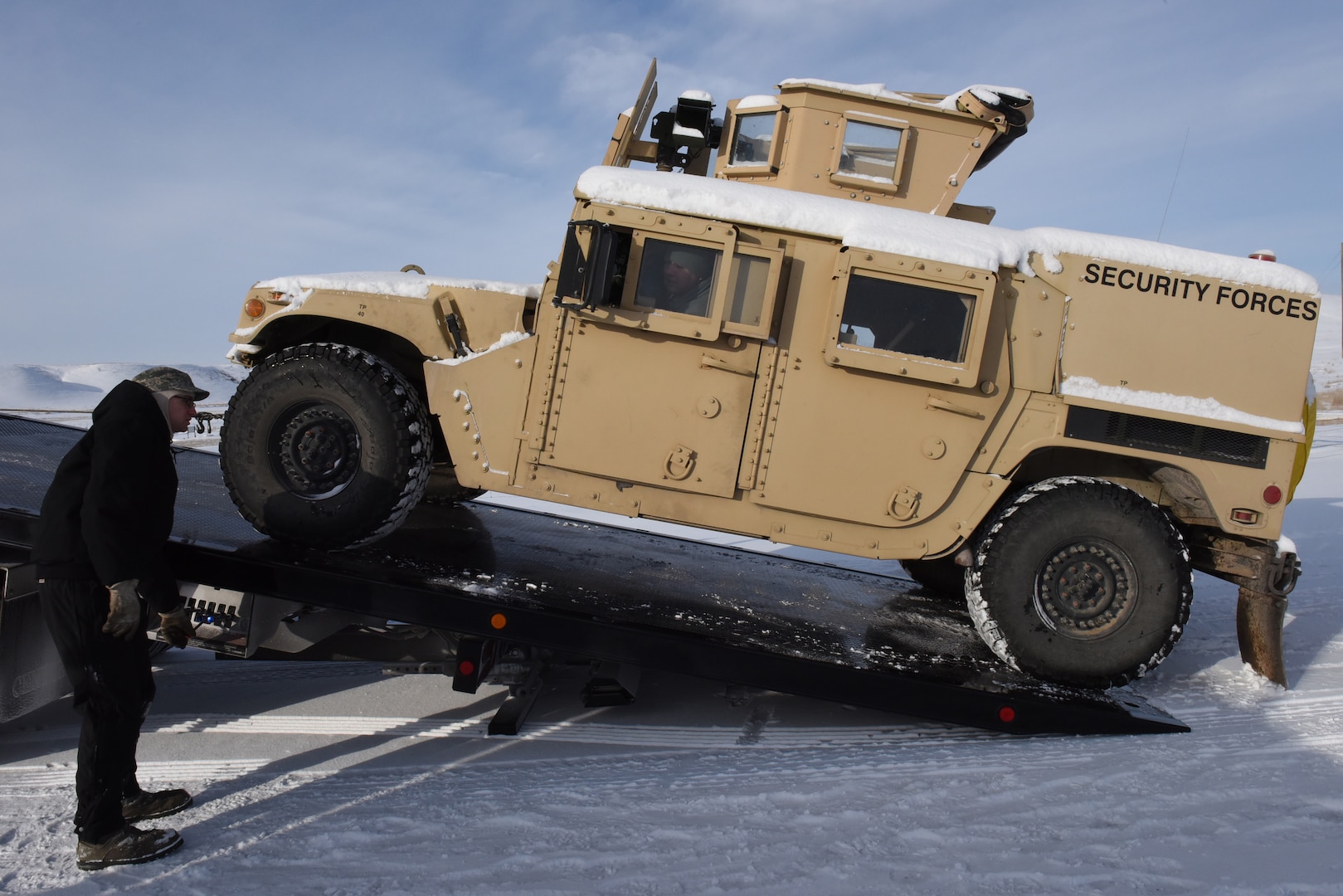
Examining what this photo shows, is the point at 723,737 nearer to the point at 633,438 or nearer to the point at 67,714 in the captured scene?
the point at 633,438

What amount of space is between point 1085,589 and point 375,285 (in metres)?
3.87

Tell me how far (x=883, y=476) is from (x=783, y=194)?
1.48 metres

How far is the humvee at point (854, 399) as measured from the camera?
13.2 ft

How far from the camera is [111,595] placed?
3006mm

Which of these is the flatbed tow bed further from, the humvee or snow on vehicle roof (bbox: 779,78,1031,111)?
snow on vehicle roof (bbox: 779,78,1031,111)

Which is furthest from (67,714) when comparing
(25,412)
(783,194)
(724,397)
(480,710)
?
(25,412)

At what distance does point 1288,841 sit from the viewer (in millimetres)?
2953

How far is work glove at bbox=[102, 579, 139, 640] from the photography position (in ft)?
9.83

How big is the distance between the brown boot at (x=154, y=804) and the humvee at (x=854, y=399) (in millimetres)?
1290

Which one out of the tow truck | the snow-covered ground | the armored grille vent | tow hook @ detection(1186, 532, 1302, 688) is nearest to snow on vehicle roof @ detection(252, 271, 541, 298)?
the tow truck

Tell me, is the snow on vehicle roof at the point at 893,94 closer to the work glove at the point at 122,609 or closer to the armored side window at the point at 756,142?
the armored side window at the point at 756,142

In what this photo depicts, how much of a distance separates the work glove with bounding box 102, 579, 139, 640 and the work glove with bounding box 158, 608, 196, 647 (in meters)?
0.14

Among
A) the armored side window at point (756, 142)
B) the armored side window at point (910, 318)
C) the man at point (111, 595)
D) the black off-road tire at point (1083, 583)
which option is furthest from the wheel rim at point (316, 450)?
the black off-road tire at point (1083, 583)

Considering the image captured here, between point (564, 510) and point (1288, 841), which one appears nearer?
point (1288, 841)
